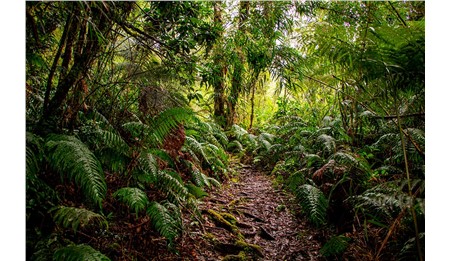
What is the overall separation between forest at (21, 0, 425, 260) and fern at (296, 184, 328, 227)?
2 centimetres

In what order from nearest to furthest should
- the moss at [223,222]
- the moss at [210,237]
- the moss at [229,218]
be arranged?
the moss at [210,237] → the moss at [223,222] → the moss at [229,218]

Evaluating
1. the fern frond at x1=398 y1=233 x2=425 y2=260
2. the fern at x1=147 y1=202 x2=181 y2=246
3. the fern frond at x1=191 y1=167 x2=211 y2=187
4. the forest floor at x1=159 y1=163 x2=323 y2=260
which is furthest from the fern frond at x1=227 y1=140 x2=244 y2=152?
the fern frond at x1=398 y1=233 x2=425 y2=260

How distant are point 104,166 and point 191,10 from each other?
1.92 meters

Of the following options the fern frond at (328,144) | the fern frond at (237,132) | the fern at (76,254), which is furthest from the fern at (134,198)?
the fern frond at (237,132)

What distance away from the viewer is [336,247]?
9.62ft

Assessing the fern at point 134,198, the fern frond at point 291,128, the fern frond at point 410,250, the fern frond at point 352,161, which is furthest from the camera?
the fern frond at point 291,128

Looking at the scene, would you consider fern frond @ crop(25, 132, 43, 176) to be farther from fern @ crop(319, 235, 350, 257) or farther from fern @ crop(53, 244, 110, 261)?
fern @ crop(319, 235, 350, 257)

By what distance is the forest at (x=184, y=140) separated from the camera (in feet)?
7.19

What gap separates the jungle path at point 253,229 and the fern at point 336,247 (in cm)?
20

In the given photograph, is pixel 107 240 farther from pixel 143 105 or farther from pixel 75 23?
pixel 75 23

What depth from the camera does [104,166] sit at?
332 cm

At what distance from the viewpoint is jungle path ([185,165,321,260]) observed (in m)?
3.25

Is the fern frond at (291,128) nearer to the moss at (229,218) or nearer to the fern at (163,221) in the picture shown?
the moss at (229,218)
